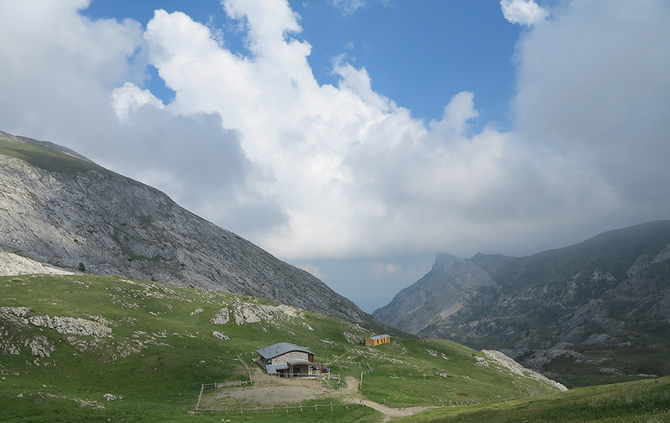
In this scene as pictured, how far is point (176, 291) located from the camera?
Result: 132 m

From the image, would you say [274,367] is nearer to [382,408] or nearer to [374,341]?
[382,408]

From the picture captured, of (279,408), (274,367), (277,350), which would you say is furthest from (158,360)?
(279,408)

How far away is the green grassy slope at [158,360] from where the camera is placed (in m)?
54.3

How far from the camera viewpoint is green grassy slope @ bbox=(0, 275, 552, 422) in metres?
54.3

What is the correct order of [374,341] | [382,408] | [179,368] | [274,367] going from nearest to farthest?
1. [382,408]
2. [179,368]
3. [274,367]
4. [374,341]

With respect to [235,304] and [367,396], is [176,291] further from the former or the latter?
[367,396]

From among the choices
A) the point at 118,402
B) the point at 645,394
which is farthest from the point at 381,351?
the point at 645,394

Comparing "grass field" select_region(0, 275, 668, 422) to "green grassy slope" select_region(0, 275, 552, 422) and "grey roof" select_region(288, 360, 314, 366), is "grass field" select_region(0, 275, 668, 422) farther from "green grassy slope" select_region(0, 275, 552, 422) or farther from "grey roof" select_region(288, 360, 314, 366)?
"grey roof" select_region(288, 360, 314, 366)

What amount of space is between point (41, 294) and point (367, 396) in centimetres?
8718

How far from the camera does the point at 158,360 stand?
2923 inches

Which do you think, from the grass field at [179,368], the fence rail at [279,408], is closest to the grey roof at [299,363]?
the grass field at [179,368]

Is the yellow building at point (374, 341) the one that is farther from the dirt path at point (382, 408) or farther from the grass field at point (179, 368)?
the dirt path at point (382, 408)

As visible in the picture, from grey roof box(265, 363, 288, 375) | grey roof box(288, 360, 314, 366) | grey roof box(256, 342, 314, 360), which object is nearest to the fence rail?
grey roof box(288, 360, 314, 366)

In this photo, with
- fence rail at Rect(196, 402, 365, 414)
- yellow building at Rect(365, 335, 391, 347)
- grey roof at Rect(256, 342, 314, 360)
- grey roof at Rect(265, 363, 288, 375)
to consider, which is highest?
grey roof at Rect(256, 342, 314, 360)
